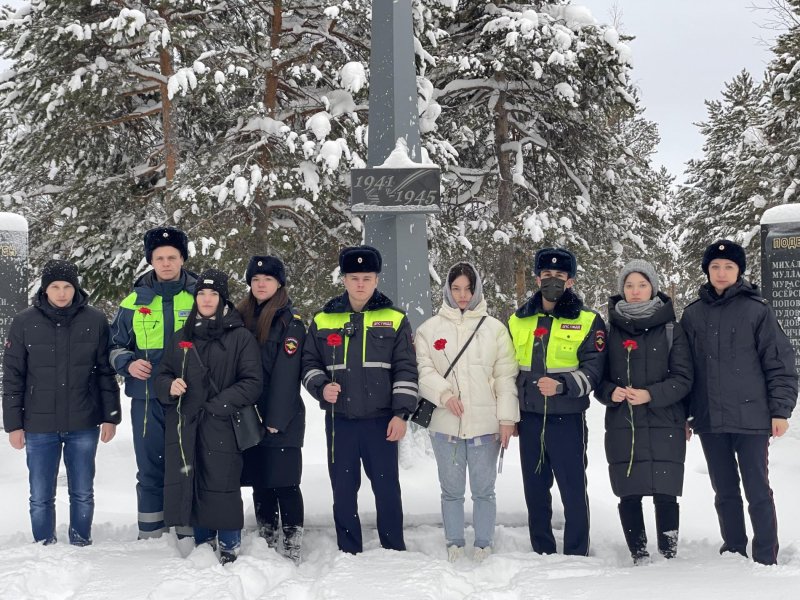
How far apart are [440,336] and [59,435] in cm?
243

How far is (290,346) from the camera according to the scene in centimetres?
427

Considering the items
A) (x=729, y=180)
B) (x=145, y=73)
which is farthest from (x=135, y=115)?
(x=729, y=180)

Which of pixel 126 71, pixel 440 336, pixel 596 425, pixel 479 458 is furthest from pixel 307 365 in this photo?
pixel 126 71

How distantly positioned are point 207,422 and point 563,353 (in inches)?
83.0

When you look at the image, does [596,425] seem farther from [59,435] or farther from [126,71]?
[126,71]

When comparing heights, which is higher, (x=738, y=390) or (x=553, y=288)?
(x=553, y=288)

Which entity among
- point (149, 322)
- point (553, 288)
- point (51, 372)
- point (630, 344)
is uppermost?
point (553, 288)

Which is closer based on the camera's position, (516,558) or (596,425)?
(516,558)

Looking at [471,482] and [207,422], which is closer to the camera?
[207,422]

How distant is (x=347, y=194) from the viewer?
1067 centimetres

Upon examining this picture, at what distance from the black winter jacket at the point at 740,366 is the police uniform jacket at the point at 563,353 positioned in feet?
1.90

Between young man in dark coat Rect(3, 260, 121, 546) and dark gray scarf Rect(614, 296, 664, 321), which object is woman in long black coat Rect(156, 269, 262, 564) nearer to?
young man in dark coat Rect(3, 260, 121, 546)

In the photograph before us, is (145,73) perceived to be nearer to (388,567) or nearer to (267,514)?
(267,514)

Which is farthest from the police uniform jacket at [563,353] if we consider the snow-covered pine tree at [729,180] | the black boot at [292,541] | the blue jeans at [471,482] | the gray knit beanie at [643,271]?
the snow-covered pine tree at [729,180]
